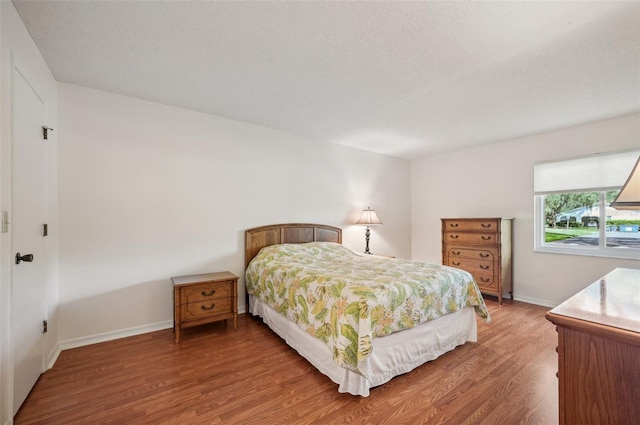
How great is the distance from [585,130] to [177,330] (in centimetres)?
503

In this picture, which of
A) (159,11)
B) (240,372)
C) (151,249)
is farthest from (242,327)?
(159,11)

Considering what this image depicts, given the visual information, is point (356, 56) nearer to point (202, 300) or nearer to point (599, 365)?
point (599, 365)

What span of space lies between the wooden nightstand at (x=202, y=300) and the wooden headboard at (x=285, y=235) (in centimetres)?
60

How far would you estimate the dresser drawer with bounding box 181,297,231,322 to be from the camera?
8.49 ft

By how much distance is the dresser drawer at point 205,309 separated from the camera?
2588 millimetres

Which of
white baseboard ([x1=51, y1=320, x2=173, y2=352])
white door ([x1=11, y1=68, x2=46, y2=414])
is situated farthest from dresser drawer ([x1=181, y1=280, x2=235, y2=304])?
white door ([x1=11, y1=68, x2=46, y2=414])

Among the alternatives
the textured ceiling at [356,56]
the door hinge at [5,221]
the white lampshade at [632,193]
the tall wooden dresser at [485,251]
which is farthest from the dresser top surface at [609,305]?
the door hinge at [5,221]

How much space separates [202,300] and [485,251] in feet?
11.8

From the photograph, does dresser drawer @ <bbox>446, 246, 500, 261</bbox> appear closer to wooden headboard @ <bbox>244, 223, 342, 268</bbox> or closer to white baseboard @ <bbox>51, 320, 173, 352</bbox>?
wooden headboard @ <bbox>244, 223, 342, 268</bbox>

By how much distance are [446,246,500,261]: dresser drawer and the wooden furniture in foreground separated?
117 inches

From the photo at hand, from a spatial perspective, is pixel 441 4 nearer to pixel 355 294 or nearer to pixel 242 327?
pixel 355 294

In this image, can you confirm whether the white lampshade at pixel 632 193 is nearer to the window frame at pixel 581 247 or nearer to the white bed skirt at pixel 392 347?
the white bed skirt at pixel 392 347

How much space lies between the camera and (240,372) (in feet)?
6.83

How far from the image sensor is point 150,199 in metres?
2.80
